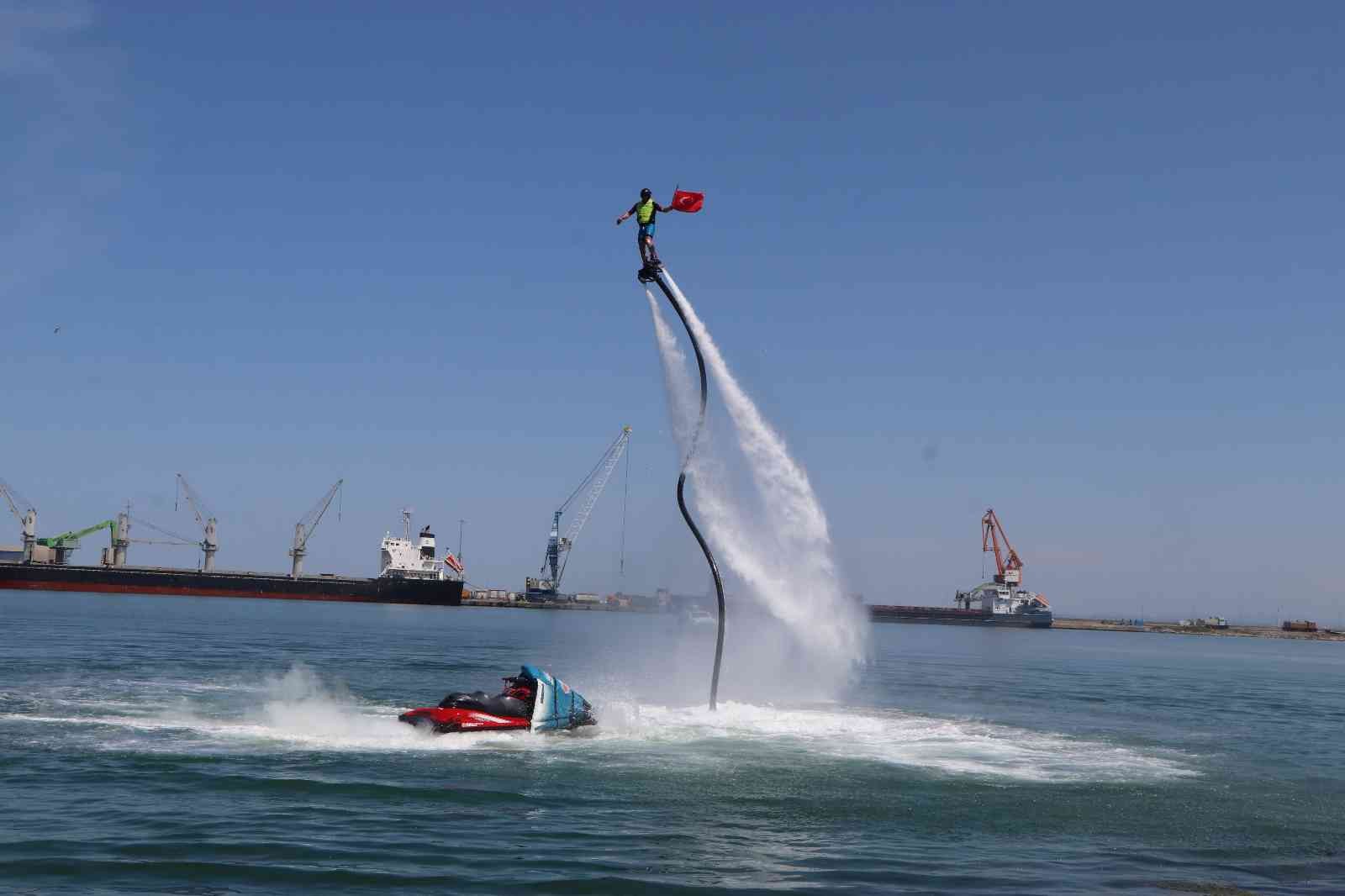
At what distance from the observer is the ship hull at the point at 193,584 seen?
567 feet

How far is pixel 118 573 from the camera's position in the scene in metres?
173

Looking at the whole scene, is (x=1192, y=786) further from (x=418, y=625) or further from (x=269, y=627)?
(x=418, y=625)

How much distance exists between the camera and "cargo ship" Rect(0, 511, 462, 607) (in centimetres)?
17312

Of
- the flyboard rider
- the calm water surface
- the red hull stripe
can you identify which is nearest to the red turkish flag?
the flyboard rider

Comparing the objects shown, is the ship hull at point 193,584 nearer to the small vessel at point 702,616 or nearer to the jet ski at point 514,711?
the small vessel at point 702,616

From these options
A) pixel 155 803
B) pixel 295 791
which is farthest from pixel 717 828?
pixel 155 803

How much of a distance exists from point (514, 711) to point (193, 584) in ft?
535

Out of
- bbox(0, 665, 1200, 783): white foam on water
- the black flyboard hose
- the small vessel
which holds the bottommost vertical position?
the small vessel

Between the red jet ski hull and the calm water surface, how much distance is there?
0.54 meters

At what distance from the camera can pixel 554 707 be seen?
3559cm

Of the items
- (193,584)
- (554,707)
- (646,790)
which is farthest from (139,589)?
(646,790)

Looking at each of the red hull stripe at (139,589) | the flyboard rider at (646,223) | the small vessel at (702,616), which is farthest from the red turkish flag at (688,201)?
the red hull stripe at (139,589)

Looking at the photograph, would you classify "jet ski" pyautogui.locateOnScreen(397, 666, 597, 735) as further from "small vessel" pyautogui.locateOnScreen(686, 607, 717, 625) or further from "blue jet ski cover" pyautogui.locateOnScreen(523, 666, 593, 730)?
"small vessel" pyautogui.locateOnScreen(686, 607, 717, 625)

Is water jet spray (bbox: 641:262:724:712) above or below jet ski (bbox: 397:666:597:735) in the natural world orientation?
above
